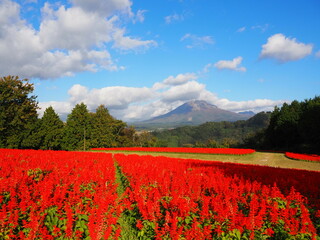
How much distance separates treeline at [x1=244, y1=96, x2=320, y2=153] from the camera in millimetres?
44312

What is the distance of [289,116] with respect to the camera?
185 feet

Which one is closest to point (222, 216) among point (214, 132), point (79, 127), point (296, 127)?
point (79, 127)

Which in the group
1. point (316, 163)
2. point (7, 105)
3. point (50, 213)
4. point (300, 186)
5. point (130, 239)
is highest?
point (7, 105)

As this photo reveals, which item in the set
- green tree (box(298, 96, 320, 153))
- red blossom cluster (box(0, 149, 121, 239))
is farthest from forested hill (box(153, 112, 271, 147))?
red blossom cluster (box(0, 149, 121, 239))

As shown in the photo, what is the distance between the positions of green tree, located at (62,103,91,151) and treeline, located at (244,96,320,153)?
5404cm

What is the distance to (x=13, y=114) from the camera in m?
41.2

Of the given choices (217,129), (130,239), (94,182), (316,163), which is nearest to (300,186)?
(130,239)

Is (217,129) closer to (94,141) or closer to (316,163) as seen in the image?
(94,141)

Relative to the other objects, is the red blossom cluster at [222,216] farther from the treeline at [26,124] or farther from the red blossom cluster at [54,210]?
the treeline at [26,124]

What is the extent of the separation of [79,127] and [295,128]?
60.1 metres

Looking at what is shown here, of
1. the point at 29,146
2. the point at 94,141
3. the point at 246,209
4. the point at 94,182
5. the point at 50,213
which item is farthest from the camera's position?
the point at 94,141

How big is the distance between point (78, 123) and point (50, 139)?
580 inches

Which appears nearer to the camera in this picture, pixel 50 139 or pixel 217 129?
pixel 50 139

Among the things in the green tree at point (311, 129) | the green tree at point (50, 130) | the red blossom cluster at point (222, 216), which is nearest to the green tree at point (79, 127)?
the green tree at point (50, 130)
